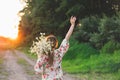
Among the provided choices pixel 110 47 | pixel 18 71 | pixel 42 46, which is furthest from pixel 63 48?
pixel 110 47

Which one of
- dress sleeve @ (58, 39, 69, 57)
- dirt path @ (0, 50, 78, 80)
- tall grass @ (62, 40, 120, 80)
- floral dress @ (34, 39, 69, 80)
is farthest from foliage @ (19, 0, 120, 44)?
floral dress @ (34, 39, 69, 80)

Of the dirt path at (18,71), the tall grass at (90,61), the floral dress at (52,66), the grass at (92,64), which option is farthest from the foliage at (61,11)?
the floral dress at (52,66)

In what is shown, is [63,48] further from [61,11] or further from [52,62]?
[61,11]

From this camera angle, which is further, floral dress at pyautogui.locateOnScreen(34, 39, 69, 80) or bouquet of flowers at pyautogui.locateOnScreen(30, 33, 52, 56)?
floral dress at pyautogui.locateOnScreen(34, 39, 69, 80)

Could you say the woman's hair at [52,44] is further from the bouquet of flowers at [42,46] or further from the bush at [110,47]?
the bush at [110,47]

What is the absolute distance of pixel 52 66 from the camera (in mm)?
7297

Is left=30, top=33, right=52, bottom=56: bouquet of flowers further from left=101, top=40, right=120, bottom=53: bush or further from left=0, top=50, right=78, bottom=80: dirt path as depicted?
left=101, top=40, right=120, bottom=53: bush

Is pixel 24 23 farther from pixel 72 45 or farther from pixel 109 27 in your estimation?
pixel 109 27

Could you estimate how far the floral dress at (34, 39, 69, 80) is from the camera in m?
7.27

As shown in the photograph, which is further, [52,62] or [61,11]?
[61,11]

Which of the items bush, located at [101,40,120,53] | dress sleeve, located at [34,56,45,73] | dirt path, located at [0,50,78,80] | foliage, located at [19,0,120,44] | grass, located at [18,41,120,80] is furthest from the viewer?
foliage, located at [19,0,120,44]

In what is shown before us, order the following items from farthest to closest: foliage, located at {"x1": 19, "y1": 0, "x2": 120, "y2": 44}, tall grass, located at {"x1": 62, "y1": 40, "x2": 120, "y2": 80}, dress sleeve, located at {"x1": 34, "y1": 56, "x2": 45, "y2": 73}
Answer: foliage, located at {"x1": 19, "y1": 0, "x2": 120, "y2": 44} → tall grass, located at {"x1": 62, "y1": 40, "x2": 120, "y2": 80} → dress sleeve, located at {"x1": 34, "y1": 56, "x2": 45, "y2": 73}

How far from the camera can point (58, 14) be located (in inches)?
1538

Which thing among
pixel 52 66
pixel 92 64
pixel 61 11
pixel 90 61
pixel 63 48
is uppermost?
pixel 61 11
